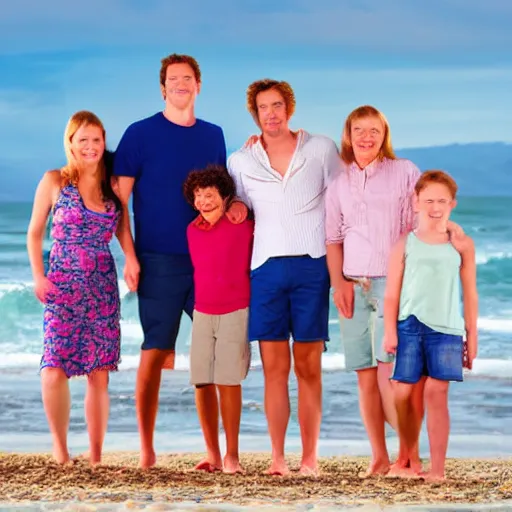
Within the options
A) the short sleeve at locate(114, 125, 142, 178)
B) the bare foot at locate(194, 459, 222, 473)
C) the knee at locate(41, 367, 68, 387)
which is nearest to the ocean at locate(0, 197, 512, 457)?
the bare foot at locate(194, 459, 222, 473)

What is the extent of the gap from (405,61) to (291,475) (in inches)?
784

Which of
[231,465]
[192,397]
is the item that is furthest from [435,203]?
[192,397]

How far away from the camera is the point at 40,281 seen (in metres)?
5.27

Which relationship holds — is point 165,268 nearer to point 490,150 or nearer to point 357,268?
point 357,268

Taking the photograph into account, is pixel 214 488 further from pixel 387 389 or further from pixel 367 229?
pixel 367 229

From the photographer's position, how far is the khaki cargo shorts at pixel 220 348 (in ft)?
17.0

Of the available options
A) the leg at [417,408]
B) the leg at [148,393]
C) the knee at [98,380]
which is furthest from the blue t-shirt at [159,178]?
the leg at [417,408]

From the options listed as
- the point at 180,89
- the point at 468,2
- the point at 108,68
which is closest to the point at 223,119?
the point at 108,68

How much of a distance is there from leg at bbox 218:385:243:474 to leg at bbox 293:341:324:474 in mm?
291

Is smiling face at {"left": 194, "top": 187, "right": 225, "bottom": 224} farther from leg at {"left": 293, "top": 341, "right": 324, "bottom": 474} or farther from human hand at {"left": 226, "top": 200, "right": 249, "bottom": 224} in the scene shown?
leg at {"left": 293, "top": 341, "right": 324, "bottom": 474}

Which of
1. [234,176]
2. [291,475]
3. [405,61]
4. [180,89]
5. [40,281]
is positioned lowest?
[291,475]

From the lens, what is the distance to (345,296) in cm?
506

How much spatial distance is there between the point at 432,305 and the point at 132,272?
143 centimetres

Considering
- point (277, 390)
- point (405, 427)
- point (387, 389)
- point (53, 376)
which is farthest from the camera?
point (53, 376)
